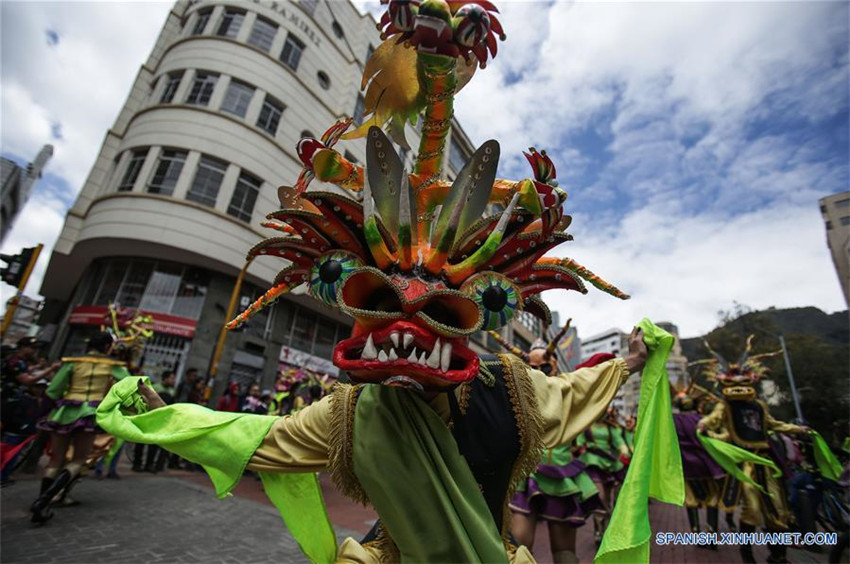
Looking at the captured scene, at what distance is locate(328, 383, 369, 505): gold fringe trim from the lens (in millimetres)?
1582

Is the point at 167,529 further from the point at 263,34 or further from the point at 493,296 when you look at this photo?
the point at 263,34

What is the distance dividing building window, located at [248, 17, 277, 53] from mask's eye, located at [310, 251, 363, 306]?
63.1 ft

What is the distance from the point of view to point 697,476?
6199mm

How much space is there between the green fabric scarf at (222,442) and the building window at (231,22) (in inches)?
766

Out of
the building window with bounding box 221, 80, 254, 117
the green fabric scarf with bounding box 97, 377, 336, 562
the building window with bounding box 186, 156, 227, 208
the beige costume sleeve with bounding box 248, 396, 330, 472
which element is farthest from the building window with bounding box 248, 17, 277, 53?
the beige costume sleeve with bounding box 248, 396, 330, 472

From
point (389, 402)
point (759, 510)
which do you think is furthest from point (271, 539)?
point (759, 510)

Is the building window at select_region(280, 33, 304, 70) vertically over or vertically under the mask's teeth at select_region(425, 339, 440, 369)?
over

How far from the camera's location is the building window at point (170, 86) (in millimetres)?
15789

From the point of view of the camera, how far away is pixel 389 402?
1.55 m

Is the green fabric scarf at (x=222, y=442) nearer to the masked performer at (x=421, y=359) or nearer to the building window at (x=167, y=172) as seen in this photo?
the masked performer at (x=421, y=359)

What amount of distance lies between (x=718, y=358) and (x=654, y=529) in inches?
119

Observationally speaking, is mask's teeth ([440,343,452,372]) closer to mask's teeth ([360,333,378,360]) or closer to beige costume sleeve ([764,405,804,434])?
mask's teeth ([360,333,378,360])

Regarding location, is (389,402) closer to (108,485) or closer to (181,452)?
(181,452)

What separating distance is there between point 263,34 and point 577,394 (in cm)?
2032
